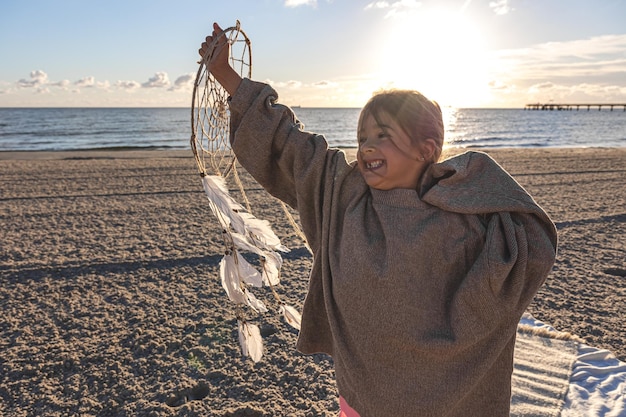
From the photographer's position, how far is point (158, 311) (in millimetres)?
3379

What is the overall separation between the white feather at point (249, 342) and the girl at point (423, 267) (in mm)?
924

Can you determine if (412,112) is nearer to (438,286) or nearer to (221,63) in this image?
(438,286)

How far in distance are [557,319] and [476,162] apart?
2.43 metres

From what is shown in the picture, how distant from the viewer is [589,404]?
96.3 inches

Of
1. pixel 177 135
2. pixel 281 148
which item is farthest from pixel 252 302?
pixel 177 135

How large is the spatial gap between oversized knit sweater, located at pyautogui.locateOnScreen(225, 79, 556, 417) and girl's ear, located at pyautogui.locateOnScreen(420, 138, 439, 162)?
4 cm

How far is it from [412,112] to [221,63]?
0.74 m

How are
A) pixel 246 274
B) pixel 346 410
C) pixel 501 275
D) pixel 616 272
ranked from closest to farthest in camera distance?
pixel 501 275, pixel 346 410, pixel 246 274, pixel 616 272

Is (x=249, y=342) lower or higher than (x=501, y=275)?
lower

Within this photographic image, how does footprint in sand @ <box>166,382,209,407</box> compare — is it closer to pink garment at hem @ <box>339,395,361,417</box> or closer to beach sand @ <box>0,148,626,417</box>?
beach sand @ <box>0,148,626,417</box>

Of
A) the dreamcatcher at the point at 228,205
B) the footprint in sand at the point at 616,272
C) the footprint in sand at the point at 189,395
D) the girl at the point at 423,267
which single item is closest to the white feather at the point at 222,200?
the dreamcatcher at the point at 228,205

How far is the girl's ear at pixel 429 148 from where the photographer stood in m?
1.38

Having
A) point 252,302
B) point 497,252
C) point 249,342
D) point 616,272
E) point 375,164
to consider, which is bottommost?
point 616,272

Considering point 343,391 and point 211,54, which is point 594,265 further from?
A: point 211,54
